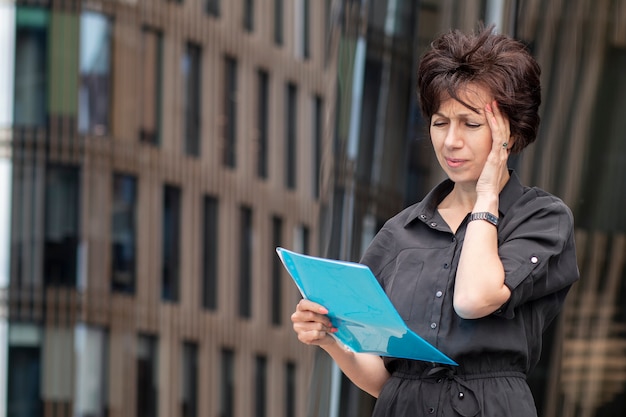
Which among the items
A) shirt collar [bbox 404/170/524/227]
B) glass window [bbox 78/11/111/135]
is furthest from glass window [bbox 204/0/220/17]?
shirt collar [bbox 404/170/524/227]

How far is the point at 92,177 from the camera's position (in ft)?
88.6

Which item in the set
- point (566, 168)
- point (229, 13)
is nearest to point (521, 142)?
point (566, 168)

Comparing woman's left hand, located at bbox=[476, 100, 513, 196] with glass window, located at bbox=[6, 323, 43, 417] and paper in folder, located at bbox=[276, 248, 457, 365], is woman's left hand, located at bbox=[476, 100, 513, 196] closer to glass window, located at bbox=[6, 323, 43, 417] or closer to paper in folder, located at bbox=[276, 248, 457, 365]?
paper in folder, located at bbox=[276, 248, 457, 365]

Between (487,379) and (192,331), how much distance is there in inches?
1038

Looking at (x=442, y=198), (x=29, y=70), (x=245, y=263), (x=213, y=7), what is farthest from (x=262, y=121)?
(x=442, y=198)

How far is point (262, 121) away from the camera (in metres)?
31.4

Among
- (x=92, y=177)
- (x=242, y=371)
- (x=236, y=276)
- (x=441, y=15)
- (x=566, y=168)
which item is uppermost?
(x=441, y=15)

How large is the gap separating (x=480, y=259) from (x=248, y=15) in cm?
2929

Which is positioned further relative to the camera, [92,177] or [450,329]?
[92,177]

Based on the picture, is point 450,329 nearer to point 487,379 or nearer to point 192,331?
point 487,379

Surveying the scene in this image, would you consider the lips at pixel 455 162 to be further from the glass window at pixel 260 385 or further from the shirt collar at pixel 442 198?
the glass window at pixel 260 385

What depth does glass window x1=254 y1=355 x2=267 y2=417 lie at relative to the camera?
30.4m

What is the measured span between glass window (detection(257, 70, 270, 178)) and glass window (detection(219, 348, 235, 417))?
445 centimetres

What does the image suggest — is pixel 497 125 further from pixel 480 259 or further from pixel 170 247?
pixel 170 247
